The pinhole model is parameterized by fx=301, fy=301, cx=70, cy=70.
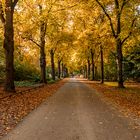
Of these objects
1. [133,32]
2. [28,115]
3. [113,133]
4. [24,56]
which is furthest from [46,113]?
[24,56]

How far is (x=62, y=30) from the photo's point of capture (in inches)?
1924

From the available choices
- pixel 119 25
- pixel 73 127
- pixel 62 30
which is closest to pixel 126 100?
pixel 73 127

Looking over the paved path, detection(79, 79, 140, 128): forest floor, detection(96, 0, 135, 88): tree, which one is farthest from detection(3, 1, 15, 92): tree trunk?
the paved path

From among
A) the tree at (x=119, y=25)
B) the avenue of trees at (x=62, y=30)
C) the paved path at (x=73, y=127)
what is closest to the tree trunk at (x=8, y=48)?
the avenue of trees at (x=62, y=30)

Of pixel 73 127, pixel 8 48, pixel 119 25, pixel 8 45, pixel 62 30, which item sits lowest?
pixel 73 127

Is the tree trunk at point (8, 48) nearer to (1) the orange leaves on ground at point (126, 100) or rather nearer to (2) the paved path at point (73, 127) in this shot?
(1) the orange leaves on ground at point (126, 100)

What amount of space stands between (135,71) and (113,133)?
1460 inches

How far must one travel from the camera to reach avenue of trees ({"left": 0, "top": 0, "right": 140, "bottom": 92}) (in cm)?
2312

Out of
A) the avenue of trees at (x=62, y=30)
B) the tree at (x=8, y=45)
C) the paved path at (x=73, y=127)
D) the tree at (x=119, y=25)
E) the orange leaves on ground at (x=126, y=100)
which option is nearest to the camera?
the paved path at (x=73, y=127)

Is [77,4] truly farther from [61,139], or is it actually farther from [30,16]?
[61,139]

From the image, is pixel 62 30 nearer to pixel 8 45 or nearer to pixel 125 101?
pixel 8 45

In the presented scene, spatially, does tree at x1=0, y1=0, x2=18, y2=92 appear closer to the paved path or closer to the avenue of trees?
the avenue of trees

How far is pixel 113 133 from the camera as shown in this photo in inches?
340

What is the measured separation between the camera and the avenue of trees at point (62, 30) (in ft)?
75.9
